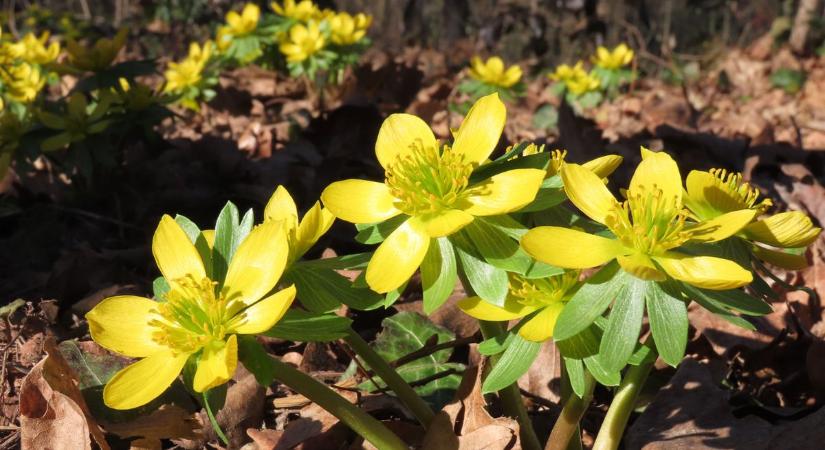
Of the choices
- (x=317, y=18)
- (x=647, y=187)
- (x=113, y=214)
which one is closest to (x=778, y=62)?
(x=317, y=18)

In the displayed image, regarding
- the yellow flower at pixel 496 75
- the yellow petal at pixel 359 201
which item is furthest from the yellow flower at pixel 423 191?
the yellow flower at pixel 496 75

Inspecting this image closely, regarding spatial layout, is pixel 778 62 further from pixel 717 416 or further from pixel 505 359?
pixel 505 359

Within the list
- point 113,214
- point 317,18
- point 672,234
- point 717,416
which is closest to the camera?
point 672,234

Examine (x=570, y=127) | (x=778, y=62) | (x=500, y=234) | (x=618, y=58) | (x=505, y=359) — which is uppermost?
(x=500, y=234)

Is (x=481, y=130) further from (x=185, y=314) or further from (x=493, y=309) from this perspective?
(x=185, y=314)

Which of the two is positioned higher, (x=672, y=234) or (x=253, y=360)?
(x=672, y=234)

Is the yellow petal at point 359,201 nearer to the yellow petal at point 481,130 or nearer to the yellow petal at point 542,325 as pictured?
the yellow petal at point 481,130

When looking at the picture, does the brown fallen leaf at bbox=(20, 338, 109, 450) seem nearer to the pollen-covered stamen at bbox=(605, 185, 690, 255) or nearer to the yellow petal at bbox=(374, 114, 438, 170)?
the yellow petal at bbox=(374, 114, 438, 170)

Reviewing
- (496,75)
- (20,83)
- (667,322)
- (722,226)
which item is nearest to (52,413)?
(667,322)
